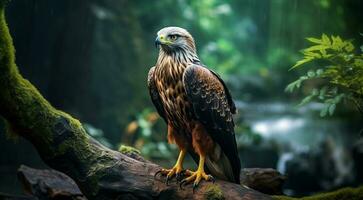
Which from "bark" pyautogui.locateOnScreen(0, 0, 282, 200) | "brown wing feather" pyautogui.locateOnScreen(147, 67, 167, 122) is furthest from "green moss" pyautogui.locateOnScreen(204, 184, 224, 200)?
"brown wing feather" pyautogui.locateOnScreen(147, 67, 167, 122)

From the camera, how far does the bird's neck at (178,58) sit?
159 inches

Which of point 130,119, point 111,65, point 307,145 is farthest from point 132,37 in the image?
point 307,145

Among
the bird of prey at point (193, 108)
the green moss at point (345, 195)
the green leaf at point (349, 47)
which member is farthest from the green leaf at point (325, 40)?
the green moss at point (345, 195)

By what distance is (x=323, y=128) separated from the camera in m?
10.3

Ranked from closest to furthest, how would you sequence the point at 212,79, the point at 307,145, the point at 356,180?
the point at 212,79 → the point at 356,180 → the point at 307,145

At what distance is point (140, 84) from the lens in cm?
1050

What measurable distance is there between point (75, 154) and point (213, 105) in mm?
1342

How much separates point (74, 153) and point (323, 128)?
804 centimetres

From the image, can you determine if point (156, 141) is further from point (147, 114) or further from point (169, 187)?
point (169, 187)

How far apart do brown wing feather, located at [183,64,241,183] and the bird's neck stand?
0.10 m

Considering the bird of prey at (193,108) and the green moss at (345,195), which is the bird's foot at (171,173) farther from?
the green moss at (345,195)

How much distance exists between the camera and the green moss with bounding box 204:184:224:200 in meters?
3.68

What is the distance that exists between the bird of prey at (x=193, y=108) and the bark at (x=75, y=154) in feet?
0.56

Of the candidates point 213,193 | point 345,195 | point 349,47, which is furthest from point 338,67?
point 213,193
